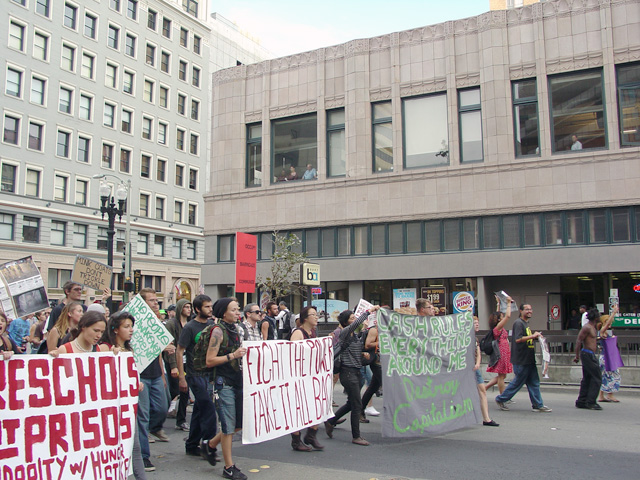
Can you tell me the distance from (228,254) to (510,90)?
1644 cm

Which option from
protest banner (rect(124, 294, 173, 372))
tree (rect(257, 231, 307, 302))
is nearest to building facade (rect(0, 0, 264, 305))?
tree (rect(257, 231, 307, 302))

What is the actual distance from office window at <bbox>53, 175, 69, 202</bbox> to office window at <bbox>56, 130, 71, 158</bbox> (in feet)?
6.33

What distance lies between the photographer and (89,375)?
5477 mm

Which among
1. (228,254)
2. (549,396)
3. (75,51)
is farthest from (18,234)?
(549,396)

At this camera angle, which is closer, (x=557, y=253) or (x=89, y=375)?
(x=89, y=375)

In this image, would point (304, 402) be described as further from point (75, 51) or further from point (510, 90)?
point (75, 51)

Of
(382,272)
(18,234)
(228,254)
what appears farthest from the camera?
(18,234)

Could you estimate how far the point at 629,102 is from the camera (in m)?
24.6

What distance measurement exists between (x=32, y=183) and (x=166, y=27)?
75.8 ft

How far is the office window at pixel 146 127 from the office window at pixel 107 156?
4354 millimetres

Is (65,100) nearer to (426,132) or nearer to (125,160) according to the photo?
(125,160)

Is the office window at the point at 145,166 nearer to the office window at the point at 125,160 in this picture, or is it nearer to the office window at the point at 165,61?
the office window at the point at 125,160

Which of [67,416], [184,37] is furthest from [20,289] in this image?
[184,37]

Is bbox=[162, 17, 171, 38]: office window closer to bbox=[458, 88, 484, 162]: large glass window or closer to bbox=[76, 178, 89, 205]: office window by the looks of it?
bbox=[76, 178, 89, 205]: office window
